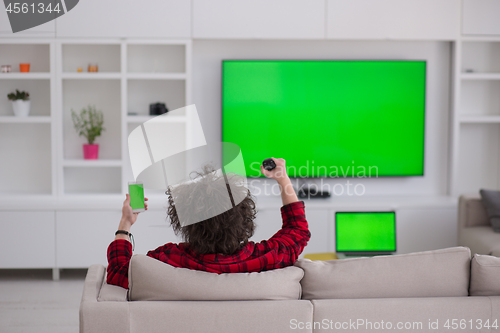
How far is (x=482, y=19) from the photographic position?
3719mm

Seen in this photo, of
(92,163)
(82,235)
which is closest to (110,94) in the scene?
(92,163)

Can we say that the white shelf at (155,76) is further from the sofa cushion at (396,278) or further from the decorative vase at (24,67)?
the sofa cushion at (396,278)

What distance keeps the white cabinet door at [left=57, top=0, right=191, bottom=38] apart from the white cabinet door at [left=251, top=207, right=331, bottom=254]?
58.3 inches

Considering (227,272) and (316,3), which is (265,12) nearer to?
(316,3)

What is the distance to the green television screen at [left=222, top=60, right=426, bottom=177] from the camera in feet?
12.5

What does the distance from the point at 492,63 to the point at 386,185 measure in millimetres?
1318

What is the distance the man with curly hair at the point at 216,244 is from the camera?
4.46ft

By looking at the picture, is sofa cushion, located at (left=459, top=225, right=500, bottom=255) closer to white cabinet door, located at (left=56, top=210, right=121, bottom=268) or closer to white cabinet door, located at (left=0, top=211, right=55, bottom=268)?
white cabinet door, located at (left=56, top=210, right=121, bottom=268)

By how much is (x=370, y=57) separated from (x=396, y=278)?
9.37ft

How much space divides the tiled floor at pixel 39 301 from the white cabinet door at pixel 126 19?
5.77 feet

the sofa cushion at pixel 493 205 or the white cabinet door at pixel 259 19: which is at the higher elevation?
the white cabinet door at pixel 259 19

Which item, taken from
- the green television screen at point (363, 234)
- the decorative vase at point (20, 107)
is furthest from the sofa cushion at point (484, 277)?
the decorative vase at point (20, 107)

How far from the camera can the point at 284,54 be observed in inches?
153

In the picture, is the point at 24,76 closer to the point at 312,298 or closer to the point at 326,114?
the point at 326,114
